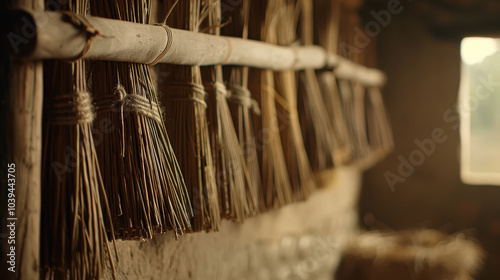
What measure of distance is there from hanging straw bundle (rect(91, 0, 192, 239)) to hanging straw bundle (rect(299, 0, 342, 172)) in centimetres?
82

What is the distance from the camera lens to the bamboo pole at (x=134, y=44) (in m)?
0.63

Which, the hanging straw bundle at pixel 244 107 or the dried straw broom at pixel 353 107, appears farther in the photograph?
the dried straw broom at pixel 353 107

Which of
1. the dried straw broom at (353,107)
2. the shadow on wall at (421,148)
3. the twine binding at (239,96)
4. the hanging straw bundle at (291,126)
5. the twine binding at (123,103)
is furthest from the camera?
the shadow on wall at (421,148)

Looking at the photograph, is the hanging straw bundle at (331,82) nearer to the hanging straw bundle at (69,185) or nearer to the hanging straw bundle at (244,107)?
the hanging straw bundle at (244,107)

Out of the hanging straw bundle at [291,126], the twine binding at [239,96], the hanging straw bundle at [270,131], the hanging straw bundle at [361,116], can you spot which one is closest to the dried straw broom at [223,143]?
the twine binding at [239,96]

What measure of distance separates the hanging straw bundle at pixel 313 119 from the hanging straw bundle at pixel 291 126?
93 millimetres

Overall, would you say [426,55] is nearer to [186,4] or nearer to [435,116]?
[435,116]

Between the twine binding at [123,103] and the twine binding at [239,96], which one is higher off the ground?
the twine binding at [239,96]

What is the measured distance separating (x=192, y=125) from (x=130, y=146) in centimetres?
19

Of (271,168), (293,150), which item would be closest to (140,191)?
(271,168)

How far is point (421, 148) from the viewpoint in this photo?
121 inches

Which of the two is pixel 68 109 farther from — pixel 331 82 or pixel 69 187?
pixel 331 82

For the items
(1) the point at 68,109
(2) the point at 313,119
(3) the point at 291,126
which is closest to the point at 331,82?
(2) the point at 313,119

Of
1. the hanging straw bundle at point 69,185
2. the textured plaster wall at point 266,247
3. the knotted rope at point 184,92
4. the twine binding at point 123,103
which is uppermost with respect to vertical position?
the knotted rope at point 184,92
